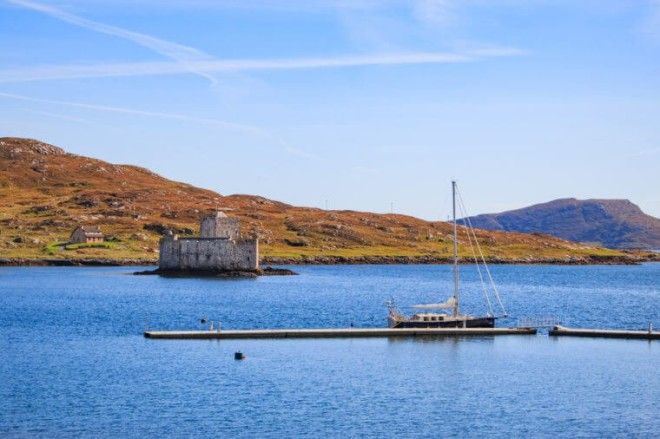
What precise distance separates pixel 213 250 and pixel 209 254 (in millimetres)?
1245

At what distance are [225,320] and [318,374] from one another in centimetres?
3826

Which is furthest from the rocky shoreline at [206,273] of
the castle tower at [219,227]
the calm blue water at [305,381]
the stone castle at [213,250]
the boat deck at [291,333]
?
the boat deck at [291,333]

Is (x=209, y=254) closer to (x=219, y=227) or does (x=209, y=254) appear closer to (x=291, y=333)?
(x=219, y=227)

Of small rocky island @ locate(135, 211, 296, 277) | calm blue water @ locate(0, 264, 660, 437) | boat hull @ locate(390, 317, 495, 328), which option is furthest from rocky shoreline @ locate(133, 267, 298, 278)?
boat hull @ locate(390, 317, 495, 328)

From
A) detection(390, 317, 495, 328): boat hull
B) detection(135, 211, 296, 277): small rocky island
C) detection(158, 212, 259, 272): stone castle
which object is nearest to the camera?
detection(390, 317, 495, 328): boat hull

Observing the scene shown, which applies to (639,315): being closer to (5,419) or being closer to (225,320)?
(225,320)

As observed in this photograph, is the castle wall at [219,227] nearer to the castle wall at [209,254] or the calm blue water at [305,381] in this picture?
the castle wall at [209,254]

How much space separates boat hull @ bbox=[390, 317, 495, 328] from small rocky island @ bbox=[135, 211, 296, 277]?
9083 centimetres

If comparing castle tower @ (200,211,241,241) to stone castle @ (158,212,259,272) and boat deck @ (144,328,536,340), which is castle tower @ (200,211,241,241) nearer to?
stone castle @ (158,212,259,272)

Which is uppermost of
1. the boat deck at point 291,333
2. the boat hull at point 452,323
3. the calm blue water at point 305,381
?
the boat hull at point 452,323

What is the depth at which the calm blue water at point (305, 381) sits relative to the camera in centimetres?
5278

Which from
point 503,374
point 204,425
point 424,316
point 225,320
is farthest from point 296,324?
point 204,425

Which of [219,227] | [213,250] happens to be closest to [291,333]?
[213,250]

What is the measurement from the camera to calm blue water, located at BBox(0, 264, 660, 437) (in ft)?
173
